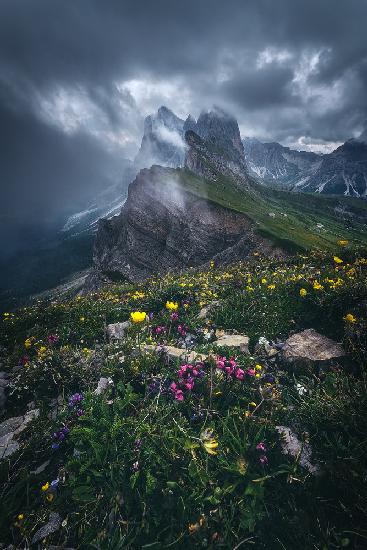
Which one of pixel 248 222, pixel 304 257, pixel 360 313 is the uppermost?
pixel 360 313

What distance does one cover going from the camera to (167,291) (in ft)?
33.3

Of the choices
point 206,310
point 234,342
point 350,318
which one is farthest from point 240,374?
point 206,310

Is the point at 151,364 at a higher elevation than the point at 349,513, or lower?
higher

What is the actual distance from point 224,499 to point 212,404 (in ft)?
4.36

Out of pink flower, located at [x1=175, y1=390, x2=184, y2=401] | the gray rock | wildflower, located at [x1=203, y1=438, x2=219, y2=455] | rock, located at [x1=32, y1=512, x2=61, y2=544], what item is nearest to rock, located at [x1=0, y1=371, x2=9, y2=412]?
the gray rock

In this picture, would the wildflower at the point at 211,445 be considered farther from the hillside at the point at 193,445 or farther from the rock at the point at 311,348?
the rock at the point at 311,348

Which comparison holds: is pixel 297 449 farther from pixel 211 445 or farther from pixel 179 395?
pixel 179 395

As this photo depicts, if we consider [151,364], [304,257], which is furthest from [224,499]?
[304,257]

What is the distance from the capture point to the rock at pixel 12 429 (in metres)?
4.64

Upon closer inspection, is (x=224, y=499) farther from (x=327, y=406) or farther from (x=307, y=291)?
(x=307, y=291)

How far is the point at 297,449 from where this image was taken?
4000mm

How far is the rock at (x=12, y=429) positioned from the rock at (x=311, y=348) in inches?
192

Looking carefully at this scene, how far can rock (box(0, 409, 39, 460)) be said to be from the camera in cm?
464

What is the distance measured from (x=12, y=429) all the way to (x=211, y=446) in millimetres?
3639
